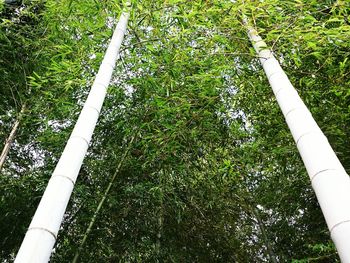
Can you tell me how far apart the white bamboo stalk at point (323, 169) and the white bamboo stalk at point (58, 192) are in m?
0.97

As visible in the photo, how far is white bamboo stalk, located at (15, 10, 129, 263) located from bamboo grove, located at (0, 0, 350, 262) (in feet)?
3.78

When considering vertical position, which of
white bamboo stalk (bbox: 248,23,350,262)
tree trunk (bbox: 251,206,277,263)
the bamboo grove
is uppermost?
white bamboo stalk (bbox: 248,23,350,262)

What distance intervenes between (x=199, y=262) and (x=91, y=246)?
1.37 meters

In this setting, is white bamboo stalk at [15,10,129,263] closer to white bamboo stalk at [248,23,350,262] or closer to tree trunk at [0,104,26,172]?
white bamboo stalk at [248,23,350,262]

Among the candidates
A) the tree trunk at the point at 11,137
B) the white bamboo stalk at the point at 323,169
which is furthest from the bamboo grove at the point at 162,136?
the white bamboo stalk at the point at 323,169

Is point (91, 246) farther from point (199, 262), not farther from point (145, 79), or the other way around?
point (145, 79)

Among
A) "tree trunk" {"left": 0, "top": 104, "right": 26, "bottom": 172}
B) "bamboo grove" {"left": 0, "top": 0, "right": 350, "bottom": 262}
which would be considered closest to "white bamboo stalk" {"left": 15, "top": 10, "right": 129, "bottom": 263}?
"bamboo grove" {"left": 0, "top": 0, "right": 350, "bottom": 262}

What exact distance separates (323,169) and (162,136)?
2105 mm

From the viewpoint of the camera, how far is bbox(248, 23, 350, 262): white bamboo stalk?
1136 millimetres

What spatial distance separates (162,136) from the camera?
3311 millimetres

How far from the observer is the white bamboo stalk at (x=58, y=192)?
3.87 ft

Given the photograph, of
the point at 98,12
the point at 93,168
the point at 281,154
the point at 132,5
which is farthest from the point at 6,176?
the point at 281,154

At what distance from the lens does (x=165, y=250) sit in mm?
4109

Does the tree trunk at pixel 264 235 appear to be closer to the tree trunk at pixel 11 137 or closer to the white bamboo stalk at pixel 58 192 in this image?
the tree trunk at pixel 11 137
